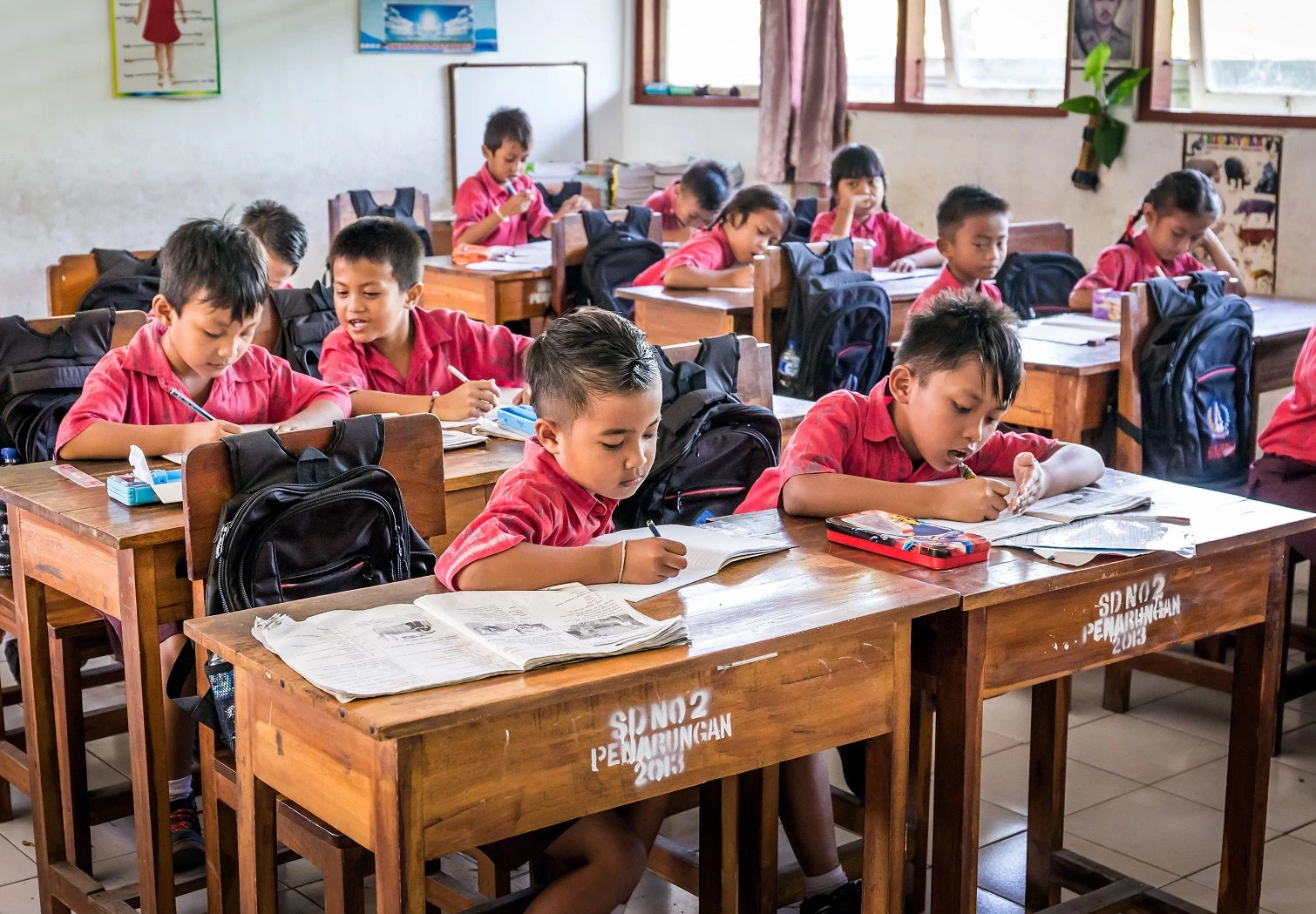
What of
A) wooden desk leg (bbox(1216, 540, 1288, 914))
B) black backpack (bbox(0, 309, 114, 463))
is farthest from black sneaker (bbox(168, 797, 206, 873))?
wooden desk leg (bbox(1216, 540, 1288, 914))

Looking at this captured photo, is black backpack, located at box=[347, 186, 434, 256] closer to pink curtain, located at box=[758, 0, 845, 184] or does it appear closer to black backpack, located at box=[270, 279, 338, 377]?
pink curtain, located at box=[758, 0, 845, 184]

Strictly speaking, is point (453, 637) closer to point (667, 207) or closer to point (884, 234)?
point (884, 234)

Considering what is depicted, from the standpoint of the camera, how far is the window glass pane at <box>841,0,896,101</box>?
7.62 meters

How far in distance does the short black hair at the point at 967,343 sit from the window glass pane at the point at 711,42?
630 centimetres

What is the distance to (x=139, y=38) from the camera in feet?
24.4

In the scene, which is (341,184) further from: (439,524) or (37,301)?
(439,524)

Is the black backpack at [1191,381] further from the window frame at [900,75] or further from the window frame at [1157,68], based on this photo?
the window frame at [900,75]

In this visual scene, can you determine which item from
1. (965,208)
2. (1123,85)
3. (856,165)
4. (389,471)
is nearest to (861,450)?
(389,471)

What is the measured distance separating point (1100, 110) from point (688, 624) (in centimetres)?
529

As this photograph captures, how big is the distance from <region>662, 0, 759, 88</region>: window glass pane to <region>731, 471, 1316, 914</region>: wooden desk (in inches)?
254

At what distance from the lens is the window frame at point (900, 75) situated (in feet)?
22.5

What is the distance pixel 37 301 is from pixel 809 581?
6353 millimetres

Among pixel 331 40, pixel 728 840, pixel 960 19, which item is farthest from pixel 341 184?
pixel 728 840

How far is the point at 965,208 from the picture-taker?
4383 millimetres
